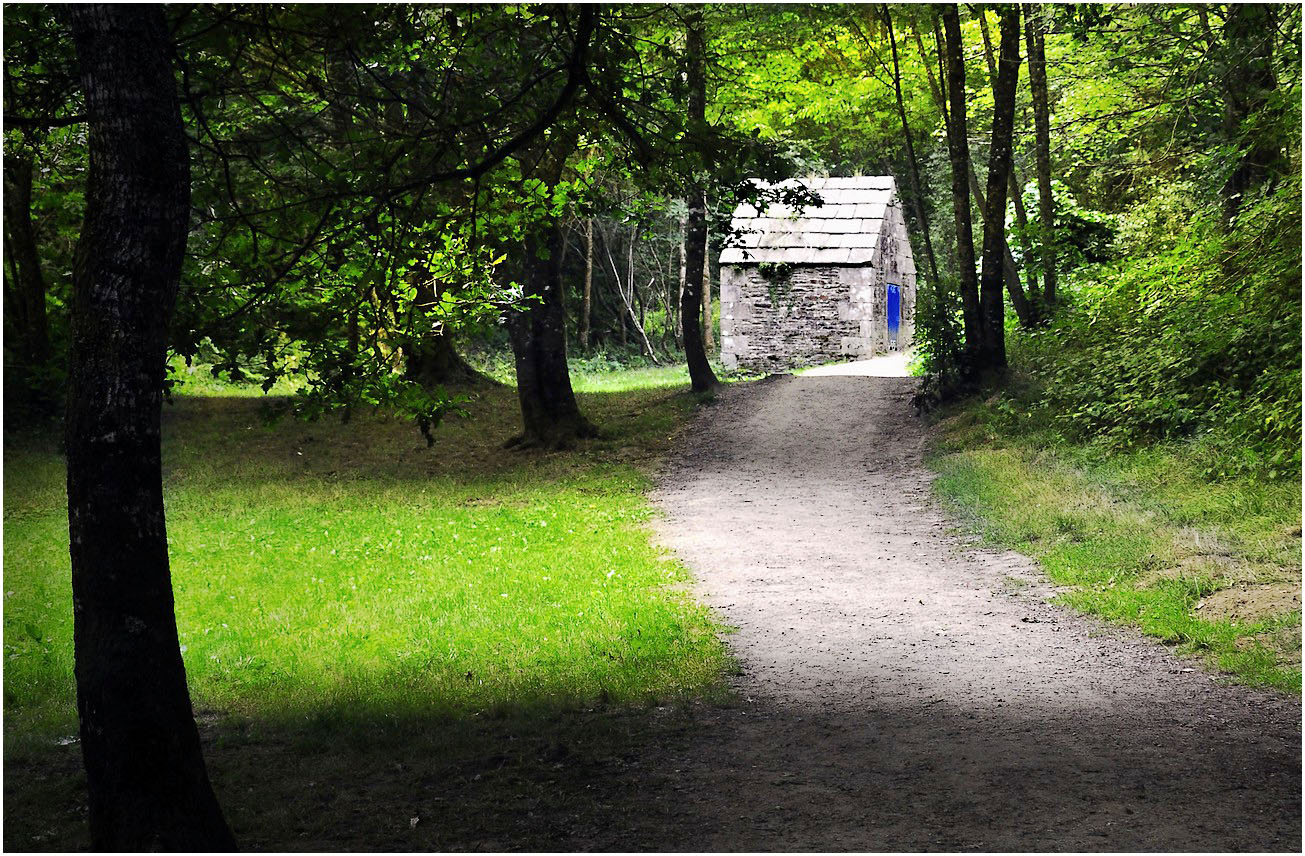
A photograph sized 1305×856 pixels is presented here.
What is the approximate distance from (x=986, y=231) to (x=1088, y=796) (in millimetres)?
14617

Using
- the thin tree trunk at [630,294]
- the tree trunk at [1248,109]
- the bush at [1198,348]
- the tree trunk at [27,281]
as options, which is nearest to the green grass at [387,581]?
the tree trunk at [27,281]

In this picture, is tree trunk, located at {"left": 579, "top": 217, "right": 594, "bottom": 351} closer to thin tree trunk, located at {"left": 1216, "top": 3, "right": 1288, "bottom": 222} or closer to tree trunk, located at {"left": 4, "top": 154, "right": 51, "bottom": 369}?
tree trunk, located at {"left": 4, "top": 154, "right": 51, "bottom": 369}

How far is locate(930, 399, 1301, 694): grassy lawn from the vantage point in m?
7.99

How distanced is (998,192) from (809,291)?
10.8 meters

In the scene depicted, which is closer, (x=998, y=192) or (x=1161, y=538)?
(x=1161, y=538)

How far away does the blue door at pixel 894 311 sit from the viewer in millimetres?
32219

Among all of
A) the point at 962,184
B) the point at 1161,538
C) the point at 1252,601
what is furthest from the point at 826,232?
the point at 1252,601

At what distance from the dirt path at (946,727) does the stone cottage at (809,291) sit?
16857 mm

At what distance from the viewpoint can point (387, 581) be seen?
11.0m

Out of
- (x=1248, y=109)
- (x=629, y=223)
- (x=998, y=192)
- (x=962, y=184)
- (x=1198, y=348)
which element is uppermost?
(x=1248, y=109)

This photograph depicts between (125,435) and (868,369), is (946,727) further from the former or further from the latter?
(868,369)

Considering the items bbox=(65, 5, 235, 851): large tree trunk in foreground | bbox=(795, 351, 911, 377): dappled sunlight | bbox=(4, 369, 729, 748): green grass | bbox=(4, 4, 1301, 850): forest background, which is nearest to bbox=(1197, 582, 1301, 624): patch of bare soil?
bbox=(4, 4, 1301, 850): forest background

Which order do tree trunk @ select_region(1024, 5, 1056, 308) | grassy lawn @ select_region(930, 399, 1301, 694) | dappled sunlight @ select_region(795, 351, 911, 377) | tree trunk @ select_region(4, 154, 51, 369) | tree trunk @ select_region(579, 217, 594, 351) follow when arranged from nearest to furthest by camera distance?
grassy lawn @ select_region(930, 399, 1301, 694) < tree trunk @ select_region(4, 154, 51, 369) < tree trunk @ select_region(1024, 5, 1056, 308) < dappled sunlight @ select_region(795, 351, 911, 377) < tree trunk @ select_region(579, 217, 594, 351)

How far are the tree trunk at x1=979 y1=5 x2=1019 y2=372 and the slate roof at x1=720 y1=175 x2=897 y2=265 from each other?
918 centimetres
